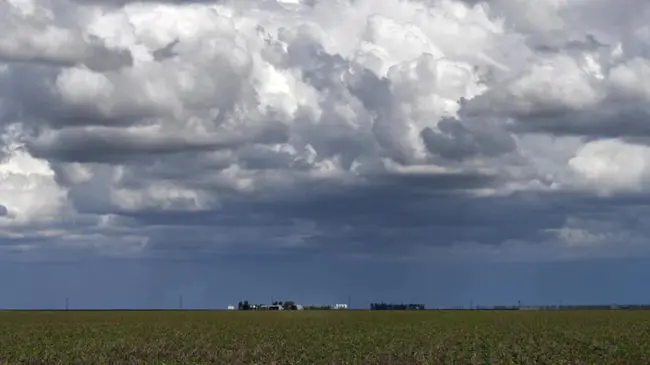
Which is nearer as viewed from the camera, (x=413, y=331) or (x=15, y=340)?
(x=15, y=340)

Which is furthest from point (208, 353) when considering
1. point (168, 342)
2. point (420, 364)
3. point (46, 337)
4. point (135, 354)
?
point (46, 337)

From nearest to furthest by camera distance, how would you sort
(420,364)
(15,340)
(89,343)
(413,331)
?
(420,364) < (89,343) < (15,340) < (413,331)

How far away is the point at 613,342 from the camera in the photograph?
355 feet

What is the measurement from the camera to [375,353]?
3765 inches

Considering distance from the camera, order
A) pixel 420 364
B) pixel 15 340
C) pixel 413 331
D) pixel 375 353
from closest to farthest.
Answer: pixel 420 364 → pixel 375 353 → pixel 15 340 → pixel 413 331

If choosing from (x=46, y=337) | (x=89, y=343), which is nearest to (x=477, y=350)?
(x=89, y=343)

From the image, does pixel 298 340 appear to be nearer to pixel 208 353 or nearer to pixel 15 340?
pixel 208 353

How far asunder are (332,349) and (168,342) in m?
19.7

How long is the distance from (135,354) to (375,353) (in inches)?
826

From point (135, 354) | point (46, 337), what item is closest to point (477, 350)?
point (135, 354)

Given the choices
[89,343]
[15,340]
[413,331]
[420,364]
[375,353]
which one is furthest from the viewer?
[413,331]

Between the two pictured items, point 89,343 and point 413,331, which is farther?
point 413,331

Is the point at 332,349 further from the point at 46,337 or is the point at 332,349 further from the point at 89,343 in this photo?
the point at 46,337

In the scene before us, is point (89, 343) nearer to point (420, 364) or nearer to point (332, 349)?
point (332, 349)
